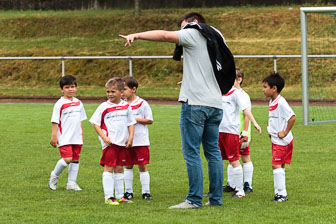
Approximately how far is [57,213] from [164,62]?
87.1 feet

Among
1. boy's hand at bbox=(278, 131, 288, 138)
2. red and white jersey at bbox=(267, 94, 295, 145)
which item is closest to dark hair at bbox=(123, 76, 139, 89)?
red and white jersey at bbox=(267, 94, 295, 145)

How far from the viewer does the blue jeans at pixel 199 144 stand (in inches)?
275

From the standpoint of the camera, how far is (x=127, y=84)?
7953 millimetres

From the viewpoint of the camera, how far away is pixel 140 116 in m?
8.07

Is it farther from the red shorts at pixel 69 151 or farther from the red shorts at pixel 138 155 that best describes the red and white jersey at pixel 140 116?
the red shorts at pixel 69 151

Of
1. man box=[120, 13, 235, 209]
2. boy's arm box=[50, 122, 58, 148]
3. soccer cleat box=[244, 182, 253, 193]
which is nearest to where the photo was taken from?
man box=[120, 13, 235, 209]

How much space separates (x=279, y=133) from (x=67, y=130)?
2850mm

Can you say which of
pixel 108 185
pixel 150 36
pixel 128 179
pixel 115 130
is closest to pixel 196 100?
pixel 150 36

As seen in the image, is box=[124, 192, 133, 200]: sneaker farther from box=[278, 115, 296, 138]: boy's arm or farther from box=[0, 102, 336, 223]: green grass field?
Result: box=[278, 115, 296, 138]: boy's arm

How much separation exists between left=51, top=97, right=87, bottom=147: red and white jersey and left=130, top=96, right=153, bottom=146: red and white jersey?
1.05 meters

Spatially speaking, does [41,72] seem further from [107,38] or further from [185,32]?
[185,32]

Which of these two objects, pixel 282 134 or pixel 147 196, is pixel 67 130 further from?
pixel 282 134

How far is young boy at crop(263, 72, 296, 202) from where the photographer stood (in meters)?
7.43

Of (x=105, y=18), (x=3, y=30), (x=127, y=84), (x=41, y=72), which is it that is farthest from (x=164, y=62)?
(x=127, y=84)
